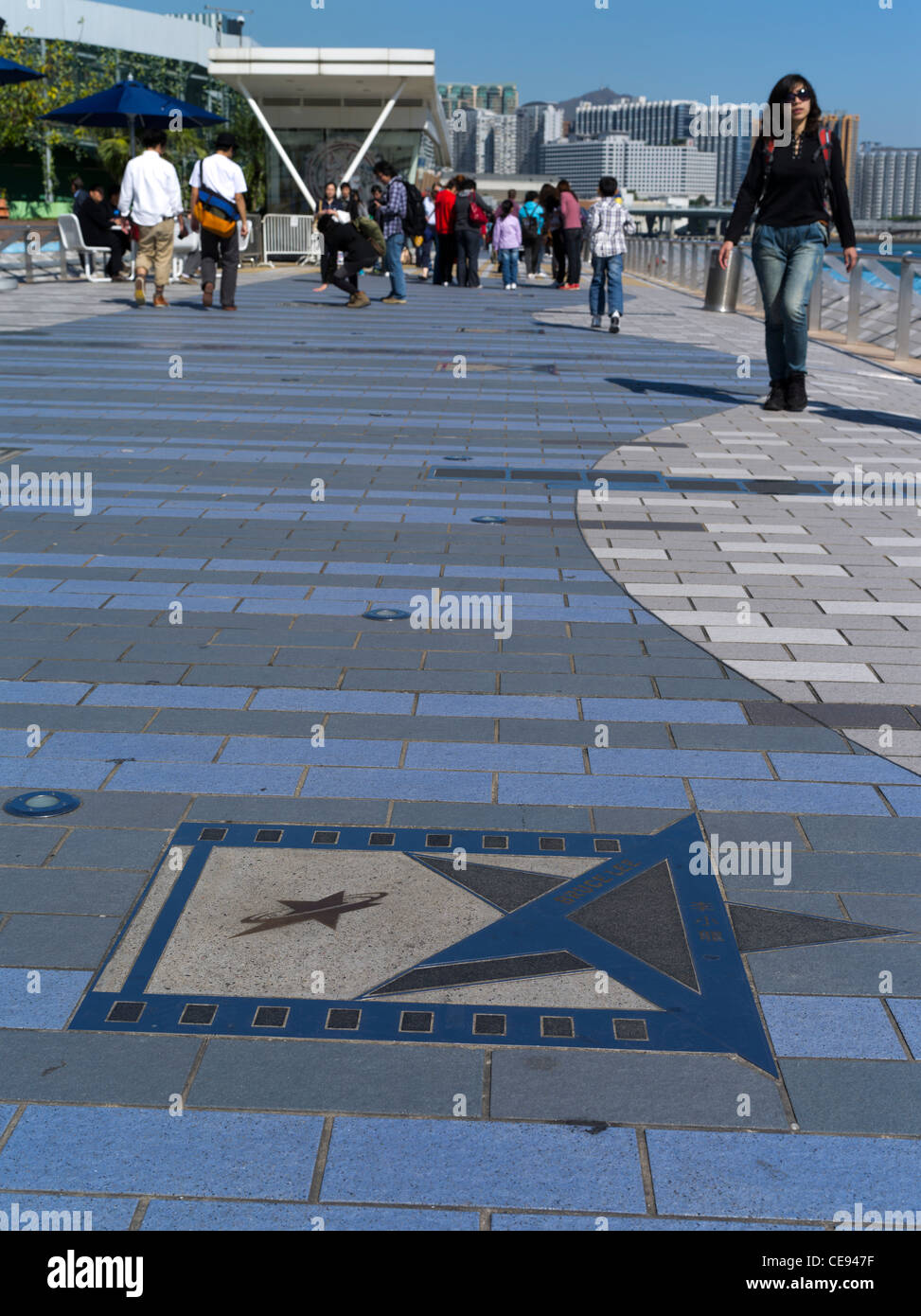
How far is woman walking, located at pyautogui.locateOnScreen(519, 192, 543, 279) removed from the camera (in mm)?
27281

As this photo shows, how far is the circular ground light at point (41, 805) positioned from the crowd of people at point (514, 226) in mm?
6869

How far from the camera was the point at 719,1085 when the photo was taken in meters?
2.46

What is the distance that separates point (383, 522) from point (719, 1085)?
4584 mm

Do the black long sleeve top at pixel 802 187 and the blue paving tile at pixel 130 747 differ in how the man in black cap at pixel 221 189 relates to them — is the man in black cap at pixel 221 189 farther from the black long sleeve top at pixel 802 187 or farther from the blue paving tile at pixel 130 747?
the blue paving tile at pixel 130 747

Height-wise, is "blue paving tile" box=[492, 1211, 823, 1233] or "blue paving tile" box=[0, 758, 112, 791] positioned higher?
"blue paving tile" box=[0, 758, 112, 791]

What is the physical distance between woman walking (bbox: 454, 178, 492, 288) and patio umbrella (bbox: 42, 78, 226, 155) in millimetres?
4292

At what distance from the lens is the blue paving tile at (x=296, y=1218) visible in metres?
2.09

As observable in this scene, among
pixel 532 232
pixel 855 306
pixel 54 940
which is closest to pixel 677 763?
pixel 54 940

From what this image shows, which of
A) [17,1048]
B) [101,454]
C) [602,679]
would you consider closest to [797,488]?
[602,679]

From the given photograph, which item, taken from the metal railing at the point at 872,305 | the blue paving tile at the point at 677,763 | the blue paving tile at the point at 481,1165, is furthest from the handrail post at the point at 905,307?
the blue paving tile at the point at 481,1165

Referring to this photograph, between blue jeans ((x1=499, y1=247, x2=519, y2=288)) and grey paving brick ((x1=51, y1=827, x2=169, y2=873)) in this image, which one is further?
blue jeans ((x1=499, y1=247, x2=519, y2=288))

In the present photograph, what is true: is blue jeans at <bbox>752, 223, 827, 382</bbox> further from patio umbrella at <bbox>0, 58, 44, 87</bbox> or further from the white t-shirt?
patio umbrella at <bbox>0, 58, 44, 87</bbox>

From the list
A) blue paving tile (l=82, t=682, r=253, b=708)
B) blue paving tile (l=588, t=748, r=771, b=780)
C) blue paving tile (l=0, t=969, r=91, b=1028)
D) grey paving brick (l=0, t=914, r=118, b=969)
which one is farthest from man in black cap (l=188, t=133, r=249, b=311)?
blue paving tile (l=0, t=969, r=91, b=1028)
